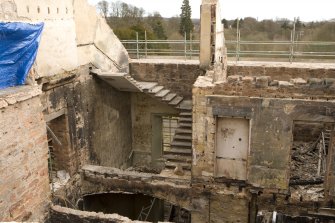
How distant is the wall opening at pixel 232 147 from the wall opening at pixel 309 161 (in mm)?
1538

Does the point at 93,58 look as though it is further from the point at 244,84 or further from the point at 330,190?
the point at 330,190

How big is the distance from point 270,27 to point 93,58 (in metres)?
19.4

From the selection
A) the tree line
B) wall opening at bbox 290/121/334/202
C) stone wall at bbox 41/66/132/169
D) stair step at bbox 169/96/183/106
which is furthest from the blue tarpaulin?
the tree line

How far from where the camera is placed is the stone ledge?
22.2ft

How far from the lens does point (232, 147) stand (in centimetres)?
983

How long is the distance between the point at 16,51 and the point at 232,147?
Answer: 5.93 metres

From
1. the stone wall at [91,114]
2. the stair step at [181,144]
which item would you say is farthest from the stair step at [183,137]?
the stone wall at [91,114]

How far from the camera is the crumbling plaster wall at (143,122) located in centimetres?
1495

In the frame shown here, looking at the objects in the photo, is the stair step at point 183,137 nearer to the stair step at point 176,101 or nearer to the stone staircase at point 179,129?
the stone staircase at point 179,129

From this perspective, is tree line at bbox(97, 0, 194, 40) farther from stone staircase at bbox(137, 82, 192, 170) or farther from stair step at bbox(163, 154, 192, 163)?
stair step at bbox(163, 154, 192, 163)

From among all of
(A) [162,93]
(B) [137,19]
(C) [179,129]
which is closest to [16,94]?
(C) [179,129]

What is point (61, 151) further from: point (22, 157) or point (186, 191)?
point (186, 191)

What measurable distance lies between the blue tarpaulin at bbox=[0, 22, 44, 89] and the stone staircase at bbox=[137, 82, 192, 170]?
5.37m

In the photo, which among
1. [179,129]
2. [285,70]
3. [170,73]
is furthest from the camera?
Result: [170,73]
